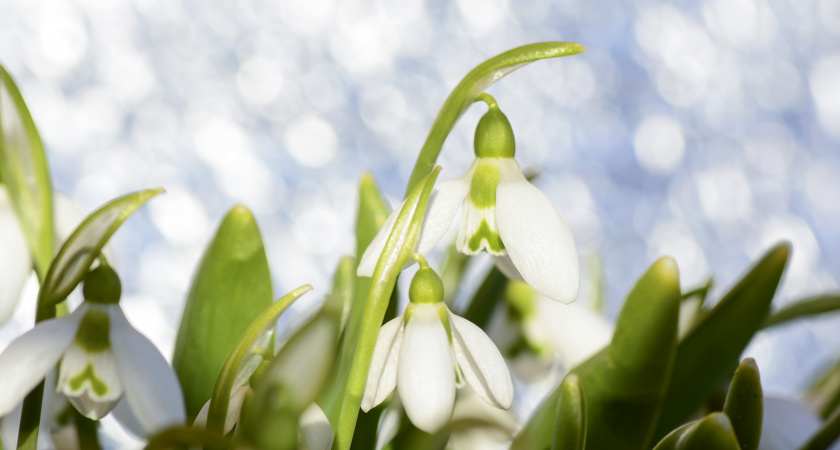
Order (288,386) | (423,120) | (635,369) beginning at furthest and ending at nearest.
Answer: (423,120) < (635,369) < (288,386)

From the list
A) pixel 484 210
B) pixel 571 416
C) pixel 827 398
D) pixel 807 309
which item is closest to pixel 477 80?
pixel 484 210

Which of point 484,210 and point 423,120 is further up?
point 423,120

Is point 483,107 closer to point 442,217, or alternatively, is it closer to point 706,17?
point 706,17

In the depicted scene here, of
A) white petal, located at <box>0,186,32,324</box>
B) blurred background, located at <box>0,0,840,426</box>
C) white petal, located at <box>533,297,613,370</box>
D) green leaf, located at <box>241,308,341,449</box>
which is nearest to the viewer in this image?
green leaf, located at <box>241,308,341,449</box>

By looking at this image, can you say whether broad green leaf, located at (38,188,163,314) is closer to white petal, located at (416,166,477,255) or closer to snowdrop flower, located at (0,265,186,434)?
snowdrop flower, located at (0,265,186,434)

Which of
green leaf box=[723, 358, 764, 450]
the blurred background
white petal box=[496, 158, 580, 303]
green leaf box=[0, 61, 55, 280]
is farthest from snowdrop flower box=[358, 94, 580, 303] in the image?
the blurred background

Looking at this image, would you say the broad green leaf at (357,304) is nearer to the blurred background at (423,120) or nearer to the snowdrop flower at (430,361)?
the snowdrop flower at (430,361)

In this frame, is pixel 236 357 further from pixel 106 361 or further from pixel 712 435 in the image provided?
pixel 712 435

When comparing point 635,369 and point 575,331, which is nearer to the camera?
point 635,369
